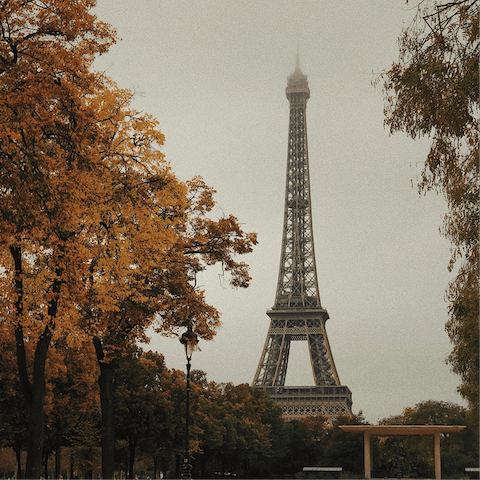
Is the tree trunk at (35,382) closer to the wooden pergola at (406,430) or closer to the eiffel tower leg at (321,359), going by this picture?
the wooden pergola at (406,430)

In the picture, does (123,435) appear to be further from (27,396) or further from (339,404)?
(339,404)

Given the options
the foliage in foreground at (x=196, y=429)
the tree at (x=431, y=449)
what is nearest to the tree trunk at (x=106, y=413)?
the foliage in foreground at (x=196, y=429)

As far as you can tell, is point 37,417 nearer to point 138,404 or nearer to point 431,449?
point 138,404

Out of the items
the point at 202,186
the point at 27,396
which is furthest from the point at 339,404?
the point at 27,396

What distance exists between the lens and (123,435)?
137 feet

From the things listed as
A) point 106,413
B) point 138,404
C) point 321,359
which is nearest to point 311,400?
point 321,359

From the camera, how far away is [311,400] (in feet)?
290

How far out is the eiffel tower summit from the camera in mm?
88625

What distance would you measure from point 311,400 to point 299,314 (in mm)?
13107

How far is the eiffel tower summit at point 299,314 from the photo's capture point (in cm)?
8862

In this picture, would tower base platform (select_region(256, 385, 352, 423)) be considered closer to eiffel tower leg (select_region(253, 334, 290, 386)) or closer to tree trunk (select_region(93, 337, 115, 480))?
eiffel tower leg (select_region(253, 334, 290, 386))

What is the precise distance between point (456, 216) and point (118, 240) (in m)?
8.03

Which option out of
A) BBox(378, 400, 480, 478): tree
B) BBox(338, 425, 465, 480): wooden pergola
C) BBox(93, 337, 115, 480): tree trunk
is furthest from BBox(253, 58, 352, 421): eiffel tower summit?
BBox(93, 337, 115, 480): tree trunk

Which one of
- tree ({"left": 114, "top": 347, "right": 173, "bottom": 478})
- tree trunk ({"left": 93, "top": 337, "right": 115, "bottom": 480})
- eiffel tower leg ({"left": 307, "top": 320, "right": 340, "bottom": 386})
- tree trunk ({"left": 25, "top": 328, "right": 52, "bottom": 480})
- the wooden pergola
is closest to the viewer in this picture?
tree trunk ({"left": 25, "top": 328, "right": 52, "bottom": 480})
